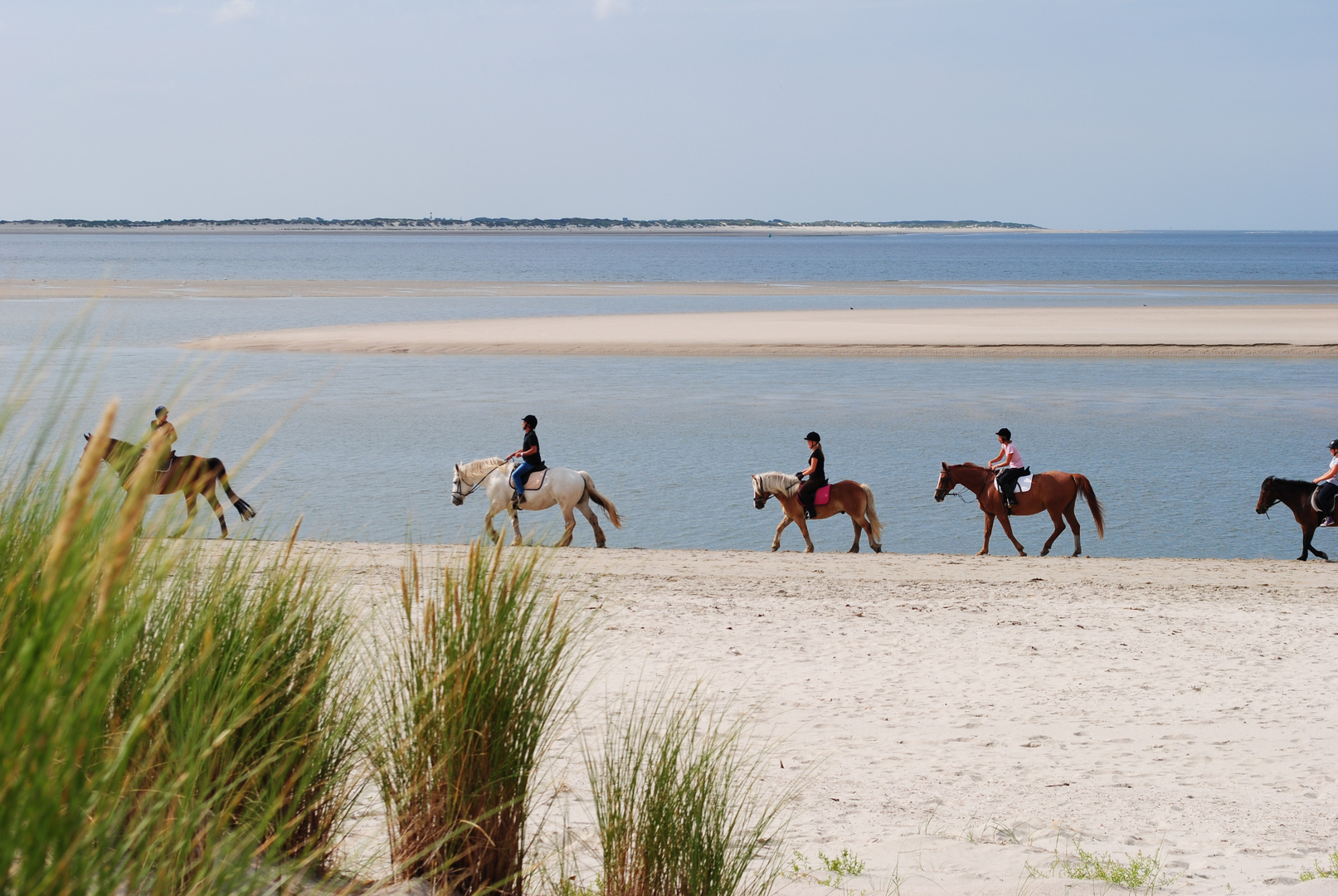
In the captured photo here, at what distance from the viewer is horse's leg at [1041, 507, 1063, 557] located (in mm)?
17219

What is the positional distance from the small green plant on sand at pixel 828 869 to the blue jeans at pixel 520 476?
11007 mm

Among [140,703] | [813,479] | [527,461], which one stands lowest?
[140,703]

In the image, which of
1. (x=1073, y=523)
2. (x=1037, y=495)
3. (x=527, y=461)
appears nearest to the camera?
(x=527, y=461)

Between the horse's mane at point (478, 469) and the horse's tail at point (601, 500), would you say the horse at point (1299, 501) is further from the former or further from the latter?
the horse's mane at point (478, 469)

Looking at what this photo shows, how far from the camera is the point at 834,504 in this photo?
1698 cm

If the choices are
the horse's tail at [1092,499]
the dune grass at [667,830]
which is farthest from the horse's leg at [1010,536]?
the dune grass at [667,830]

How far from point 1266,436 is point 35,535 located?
26.8 metres

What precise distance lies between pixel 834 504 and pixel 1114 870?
11.1 meters

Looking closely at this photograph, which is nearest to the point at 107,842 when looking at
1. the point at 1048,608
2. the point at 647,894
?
the point at 647,894

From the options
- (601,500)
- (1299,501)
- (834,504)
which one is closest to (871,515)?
(834,504)

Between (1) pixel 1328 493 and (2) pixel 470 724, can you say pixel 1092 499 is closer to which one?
(1) pixel 1328 493

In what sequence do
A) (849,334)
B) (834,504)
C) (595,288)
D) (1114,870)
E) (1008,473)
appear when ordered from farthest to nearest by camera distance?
(595,288) → (849,334) → (1008,473) → (834,504) → (1114,870)

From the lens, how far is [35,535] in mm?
3545

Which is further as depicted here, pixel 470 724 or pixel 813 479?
pixel 813 479
